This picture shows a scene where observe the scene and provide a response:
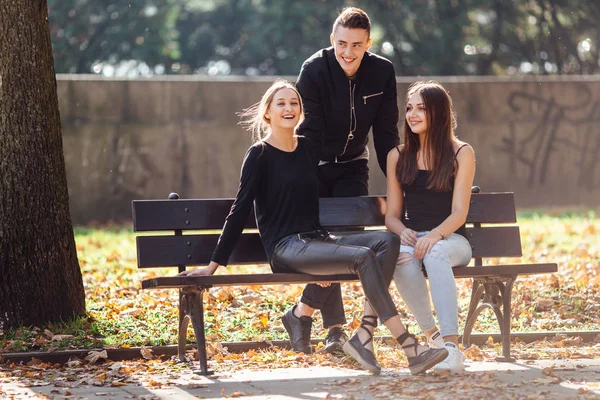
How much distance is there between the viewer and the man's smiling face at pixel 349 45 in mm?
6035

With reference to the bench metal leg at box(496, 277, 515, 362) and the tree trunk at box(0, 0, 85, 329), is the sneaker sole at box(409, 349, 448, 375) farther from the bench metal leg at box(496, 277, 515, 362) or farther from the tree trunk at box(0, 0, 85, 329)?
the tree trunk at box(0, 0, 85, 329)

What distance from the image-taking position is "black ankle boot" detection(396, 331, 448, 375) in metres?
5.24

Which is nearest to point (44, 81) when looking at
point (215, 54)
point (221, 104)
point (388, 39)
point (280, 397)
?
point (280, 397)

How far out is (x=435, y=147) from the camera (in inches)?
236

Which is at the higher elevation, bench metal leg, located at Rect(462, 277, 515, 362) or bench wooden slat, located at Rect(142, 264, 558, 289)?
bench wooden slat, located at Rect(142, 264, 558, 289)

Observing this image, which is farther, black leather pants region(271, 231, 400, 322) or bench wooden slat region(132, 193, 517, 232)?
bench wooden slat region(132, 193, 517, 232)

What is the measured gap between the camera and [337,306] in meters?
6.36

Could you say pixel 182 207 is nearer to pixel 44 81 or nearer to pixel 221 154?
pixel 44 81

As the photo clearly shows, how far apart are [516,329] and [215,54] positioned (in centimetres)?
3053

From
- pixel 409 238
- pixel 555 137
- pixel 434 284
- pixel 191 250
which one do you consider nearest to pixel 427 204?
pixel 409 238

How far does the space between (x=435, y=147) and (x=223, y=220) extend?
1.32 metres

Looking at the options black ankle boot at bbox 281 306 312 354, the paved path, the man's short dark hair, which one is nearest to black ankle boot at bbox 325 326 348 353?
black ankle boot at bbox 281 306 312 354

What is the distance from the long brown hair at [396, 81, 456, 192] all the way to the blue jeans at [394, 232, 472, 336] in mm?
365

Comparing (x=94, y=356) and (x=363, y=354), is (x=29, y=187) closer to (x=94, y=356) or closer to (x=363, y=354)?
(x=94, y=356)
